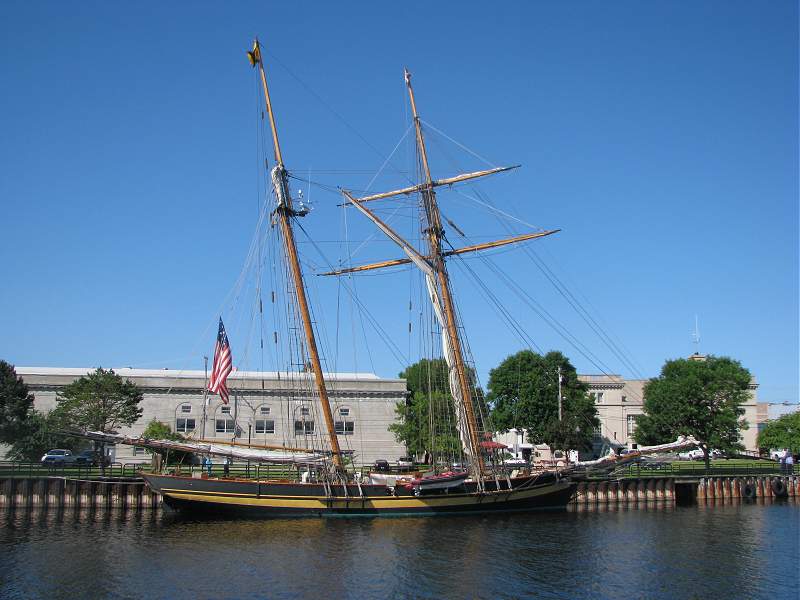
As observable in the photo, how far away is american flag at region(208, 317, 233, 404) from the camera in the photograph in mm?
46344

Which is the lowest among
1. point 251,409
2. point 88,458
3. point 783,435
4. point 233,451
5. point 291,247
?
point 88,458

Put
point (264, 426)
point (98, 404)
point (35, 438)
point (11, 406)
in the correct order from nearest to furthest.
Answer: point (98, 404), point (35, 438), point (11, 406), point (264, 426)

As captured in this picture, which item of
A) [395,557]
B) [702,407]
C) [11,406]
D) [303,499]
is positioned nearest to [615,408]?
[702,407]

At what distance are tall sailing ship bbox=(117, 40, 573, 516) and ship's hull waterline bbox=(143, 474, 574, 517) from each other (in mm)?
64

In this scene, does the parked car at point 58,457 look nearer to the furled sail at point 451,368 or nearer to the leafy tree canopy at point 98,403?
the leafy tree canopy at point 98,403

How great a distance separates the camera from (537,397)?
90.2m

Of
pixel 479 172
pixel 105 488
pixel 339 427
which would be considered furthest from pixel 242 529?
pixel 339 427

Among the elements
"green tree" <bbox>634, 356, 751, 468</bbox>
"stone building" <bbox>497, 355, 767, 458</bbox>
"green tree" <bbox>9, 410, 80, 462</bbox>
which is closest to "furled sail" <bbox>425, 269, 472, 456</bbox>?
"green tree" <bbox>9, 410, 80, 462</bbox>

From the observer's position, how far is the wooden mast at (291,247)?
168ft

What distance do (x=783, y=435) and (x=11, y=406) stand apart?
91508 millimetres

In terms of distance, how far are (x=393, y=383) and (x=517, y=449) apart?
1603cm

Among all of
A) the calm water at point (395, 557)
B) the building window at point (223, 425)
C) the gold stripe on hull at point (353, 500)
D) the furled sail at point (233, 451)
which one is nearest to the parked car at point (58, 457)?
the calm water at point (395, 557)

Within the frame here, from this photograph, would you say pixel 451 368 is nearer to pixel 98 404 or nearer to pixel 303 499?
pixel 303 499

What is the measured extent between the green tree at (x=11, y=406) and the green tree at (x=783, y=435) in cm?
8768
